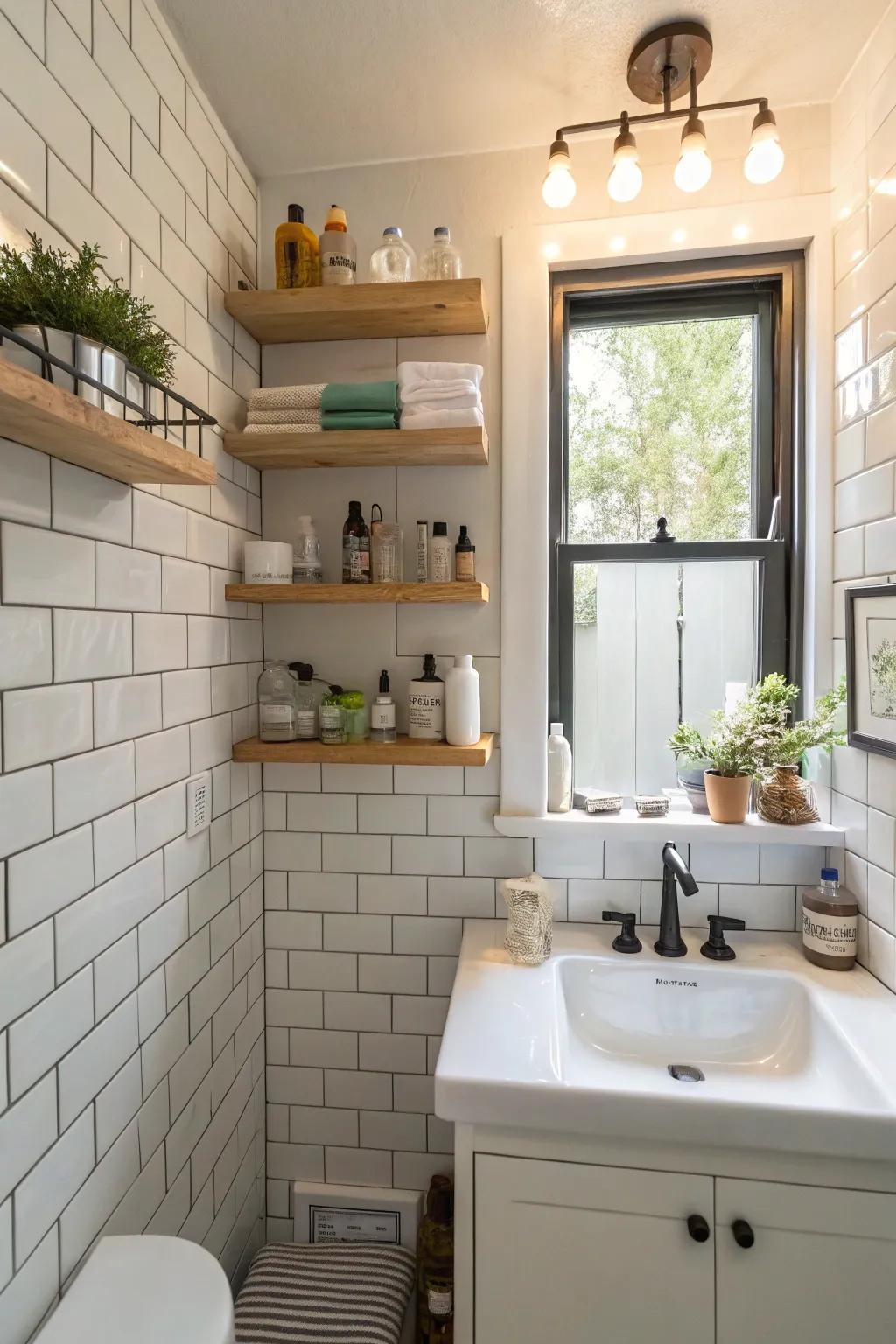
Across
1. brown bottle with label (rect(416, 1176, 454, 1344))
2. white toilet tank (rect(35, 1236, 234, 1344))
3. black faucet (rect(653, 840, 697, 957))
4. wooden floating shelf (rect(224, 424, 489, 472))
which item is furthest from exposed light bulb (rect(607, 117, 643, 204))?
Answer: brown bottle with label (rect(416, 1176, 454, 1344))

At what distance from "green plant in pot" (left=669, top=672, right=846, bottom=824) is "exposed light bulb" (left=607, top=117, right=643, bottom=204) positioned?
1.02 meters

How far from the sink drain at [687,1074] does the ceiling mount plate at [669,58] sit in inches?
74.4

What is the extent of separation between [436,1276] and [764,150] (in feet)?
7.46

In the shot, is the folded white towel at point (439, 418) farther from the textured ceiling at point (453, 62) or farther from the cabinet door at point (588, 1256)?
the cabinet door at point (588, 1256)

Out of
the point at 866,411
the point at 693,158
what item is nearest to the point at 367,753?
the point at 866,411

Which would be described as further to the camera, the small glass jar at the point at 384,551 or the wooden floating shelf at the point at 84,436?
the small glass jar at the point at 384,551

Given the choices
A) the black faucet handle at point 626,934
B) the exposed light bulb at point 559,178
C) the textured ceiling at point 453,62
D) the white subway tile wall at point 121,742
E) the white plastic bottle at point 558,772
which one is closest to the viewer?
the white subway tile wall at point 121,742

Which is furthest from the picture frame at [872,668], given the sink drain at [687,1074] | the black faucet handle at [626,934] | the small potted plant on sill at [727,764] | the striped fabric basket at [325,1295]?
the striped fabric basket at [325,1295]

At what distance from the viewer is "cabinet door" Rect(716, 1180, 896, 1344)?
955mm

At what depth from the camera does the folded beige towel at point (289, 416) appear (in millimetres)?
1393

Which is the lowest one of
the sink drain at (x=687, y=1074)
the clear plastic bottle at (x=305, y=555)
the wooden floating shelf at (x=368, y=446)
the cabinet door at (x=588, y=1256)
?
the cabinet door at (x=588, y=1256)

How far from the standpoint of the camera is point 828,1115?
0.94 meters

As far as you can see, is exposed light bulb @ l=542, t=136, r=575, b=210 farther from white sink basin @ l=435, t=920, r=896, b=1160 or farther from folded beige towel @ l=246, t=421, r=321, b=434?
white sink basin @ l=435, t=920, r=896, b=1160

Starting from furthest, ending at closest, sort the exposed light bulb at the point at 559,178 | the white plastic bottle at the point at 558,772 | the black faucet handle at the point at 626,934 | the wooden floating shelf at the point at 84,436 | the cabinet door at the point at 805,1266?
1. the white plastic bottle at the point at 558,772
2. the black faucet handle at the point at 626,934
3. the exposed light bulb at the point at 559,178
4. the cabinet door at the point at 805,1266
5. the wooden floating shelf at the point at 84,436
